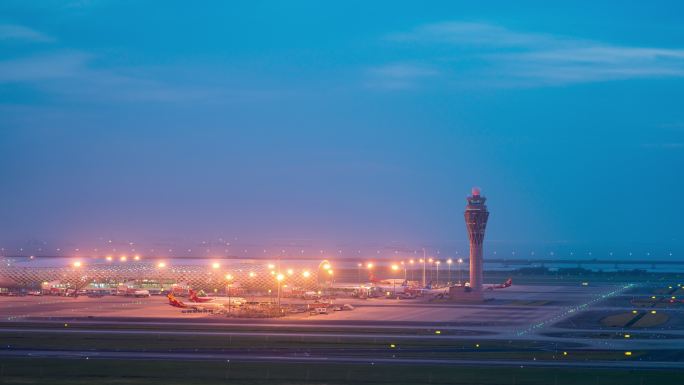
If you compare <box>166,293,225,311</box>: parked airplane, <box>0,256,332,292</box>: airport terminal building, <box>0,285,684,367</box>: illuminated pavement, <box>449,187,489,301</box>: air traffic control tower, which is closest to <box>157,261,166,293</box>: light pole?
<box>0,256,332,292</box>: airport terminal building

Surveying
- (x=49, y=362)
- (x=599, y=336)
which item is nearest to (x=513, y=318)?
(x=599, y=336)

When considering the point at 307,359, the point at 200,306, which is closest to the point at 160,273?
the point at 200,306

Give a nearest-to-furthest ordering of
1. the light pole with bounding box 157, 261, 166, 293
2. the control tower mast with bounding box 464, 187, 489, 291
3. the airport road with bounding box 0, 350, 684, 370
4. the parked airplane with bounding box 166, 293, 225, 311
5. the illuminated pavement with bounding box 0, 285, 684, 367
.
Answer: the airport road with bounding box 0, 350, 684, 370 < the illuminated pavement with bounding box 0, 285, 684, 367 < the parked airplane with bounding box 166, 293, 225, 311 < the control tower mast with bounding box 464, 187, 489, 291 < the light pole with bounding box 157, 261, 166, 293

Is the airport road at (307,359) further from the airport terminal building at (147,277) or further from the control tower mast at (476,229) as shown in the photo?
the airport terminal building at (147,277)

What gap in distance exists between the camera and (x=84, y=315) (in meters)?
108

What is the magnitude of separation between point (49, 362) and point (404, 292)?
98860 mm

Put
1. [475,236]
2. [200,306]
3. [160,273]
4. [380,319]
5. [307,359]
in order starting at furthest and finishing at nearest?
[160,273] < [475,236] < [200,306] < [380,319] < [307,359]

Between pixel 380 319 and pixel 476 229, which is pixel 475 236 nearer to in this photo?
pixel 476 229

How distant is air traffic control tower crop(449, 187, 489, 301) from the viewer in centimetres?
14138

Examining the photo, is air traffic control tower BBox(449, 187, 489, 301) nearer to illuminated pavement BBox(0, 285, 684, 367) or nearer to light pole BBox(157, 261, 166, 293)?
illuminated pavement BBox(0, 285, 684, 367)

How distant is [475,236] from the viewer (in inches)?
5551

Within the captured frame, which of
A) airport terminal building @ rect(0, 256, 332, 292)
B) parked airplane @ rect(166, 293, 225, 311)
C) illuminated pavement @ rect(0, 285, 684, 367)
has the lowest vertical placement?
illuminated pavement @ rect(0, 285, 684, 367)

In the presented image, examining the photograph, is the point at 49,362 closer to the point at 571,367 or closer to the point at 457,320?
the point at 571,367

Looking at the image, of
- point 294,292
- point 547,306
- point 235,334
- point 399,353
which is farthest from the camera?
point 294,292
